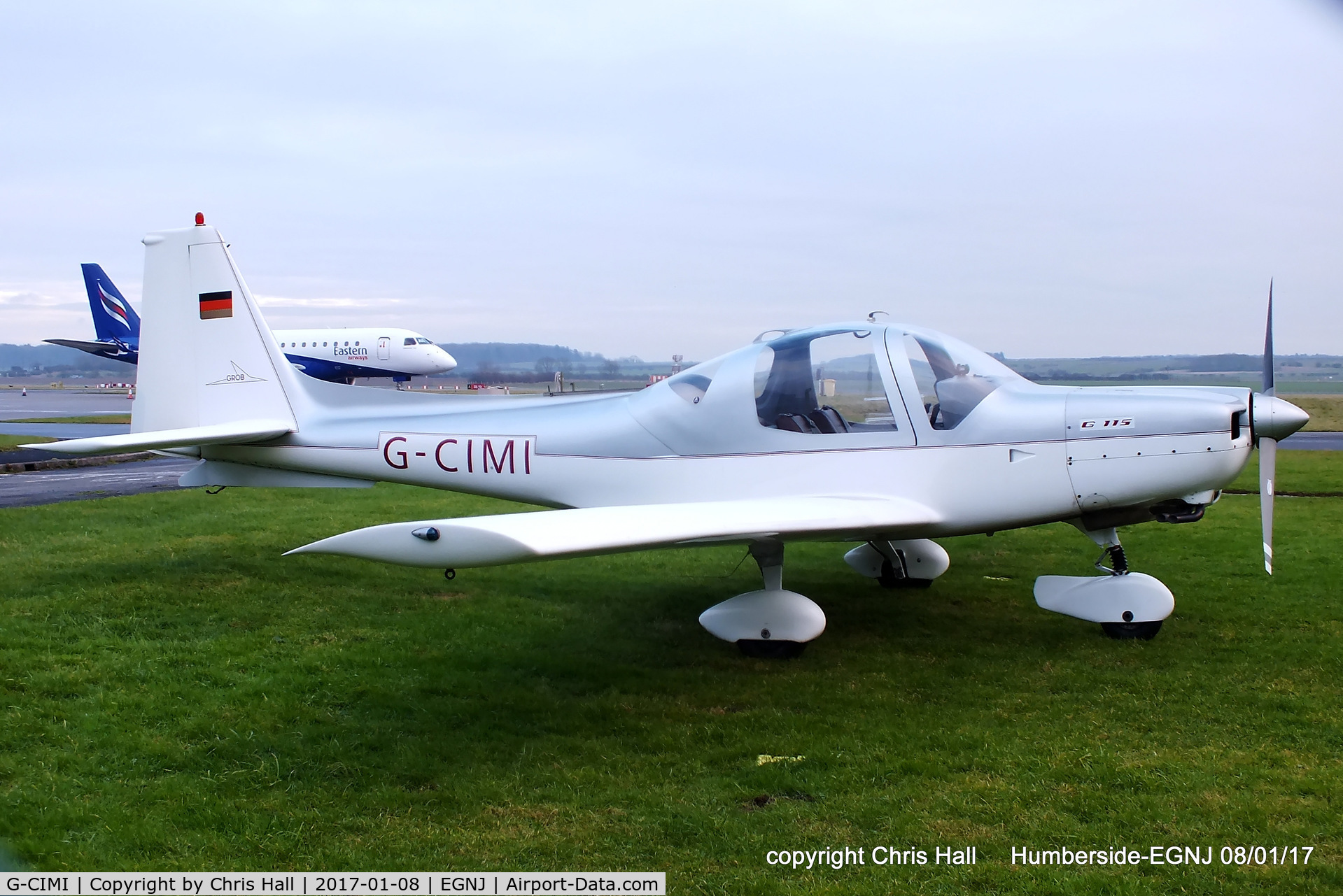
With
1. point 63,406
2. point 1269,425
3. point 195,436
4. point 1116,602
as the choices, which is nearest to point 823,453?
point 1116,602

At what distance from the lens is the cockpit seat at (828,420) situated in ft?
20.7

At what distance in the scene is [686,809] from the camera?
12.6 feet

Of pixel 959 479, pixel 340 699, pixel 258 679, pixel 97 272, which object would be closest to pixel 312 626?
pixel 258 679

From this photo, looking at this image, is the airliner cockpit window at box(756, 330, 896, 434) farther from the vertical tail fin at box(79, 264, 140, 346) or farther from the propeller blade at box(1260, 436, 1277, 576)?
the vertical tail fin at box(79, 264, 140, 346)

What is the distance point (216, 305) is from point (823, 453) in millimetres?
5596

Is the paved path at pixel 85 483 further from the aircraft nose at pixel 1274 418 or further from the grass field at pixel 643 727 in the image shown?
the aircraft nose at pixel 1274 418

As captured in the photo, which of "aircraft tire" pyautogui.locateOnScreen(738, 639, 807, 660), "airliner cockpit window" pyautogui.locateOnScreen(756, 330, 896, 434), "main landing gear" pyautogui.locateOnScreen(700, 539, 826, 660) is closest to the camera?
"main landing gear" pyautogui.locateOnScreen(700, 539, 826, 660)

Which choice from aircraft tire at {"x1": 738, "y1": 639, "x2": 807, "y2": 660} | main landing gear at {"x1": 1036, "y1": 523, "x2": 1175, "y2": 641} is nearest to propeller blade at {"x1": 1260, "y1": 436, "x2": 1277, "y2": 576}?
main landing gear at {"x1": 1036, "y1": 523, "x2": 1175, "y2": 641}

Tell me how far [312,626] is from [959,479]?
461 cm

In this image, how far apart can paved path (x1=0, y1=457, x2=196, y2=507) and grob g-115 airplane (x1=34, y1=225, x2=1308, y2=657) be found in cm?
649

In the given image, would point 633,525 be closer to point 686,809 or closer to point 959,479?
point 686,809

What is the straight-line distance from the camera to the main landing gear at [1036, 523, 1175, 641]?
614cm

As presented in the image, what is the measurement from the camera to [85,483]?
1437cm

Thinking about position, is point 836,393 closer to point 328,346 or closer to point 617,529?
point 617,529
